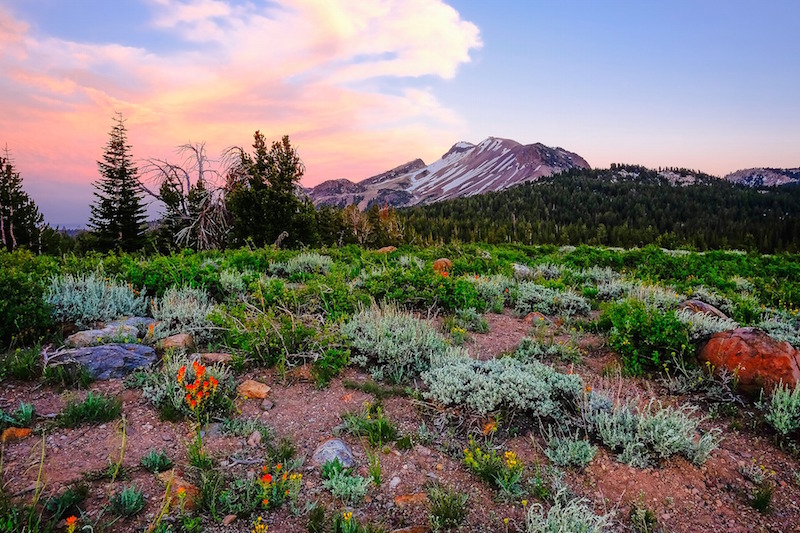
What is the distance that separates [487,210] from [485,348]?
127 metres

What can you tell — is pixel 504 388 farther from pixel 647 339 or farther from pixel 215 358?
pixel 215 358

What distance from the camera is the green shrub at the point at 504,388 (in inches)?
160

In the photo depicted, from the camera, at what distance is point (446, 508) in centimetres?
294

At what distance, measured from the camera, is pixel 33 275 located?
19.9 ft

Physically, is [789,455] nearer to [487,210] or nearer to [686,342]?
[686,342]

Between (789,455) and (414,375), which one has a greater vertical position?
(414,375)

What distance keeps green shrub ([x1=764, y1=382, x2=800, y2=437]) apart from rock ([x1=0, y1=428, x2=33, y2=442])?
672 cm

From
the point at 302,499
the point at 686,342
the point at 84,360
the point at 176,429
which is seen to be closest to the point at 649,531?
the point at 302,499

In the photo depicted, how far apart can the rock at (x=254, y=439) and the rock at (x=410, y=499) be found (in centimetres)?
135

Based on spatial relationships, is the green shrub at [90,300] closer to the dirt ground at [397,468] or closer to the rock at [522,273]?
the dirt ground at [397,468]

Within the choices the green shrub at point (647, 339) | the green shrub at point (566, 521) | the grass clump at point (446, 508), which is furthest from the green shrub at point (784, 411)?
the grass clump at point (446, 508)

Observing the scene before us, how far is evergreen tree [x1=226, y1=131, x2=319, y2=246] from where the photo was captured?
2447 cm

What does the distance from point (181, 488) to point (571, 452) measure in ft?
10.2

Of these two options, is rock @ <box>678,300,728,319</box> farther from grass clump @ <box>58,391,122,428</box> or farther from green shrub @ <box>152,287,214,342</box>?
grass clump @ <box>58,391,122,428</box>
